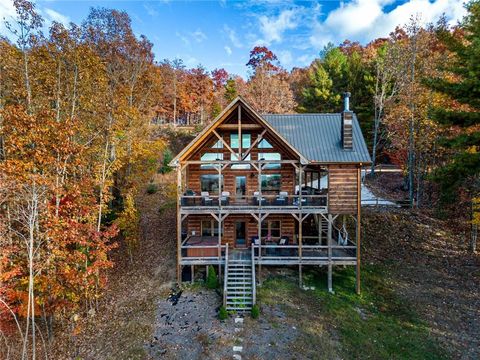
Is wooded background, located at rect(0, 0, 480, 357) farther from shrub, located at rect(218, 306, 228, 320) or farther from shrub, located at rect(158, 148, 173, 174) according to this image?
shrub, located at rect(218, 306, 228, 320)

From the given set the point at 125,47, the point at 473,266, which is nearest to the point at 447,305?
the point at 473,266

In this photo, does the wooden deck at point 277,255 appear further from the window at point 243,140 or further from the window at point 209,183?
the window at point 243,140

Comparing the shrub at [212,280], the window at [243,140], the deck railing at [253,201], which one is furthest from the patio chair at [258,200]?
the shrub at [212,280]

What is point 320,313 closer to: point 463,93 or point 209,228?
point 209,228

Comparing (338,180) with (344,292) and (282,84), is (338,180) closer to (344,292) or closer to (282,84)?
(344,292)

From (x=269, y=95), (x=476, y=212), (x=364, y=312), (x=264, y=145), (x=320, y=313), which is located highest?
(x=269, y=95)

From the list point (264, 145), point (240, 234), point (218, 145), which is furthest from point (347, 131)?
point (240, 234)

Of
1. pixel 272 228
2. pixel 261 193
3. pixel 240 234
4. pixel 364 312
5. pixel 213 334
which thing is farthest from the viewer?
pixel 240 234
